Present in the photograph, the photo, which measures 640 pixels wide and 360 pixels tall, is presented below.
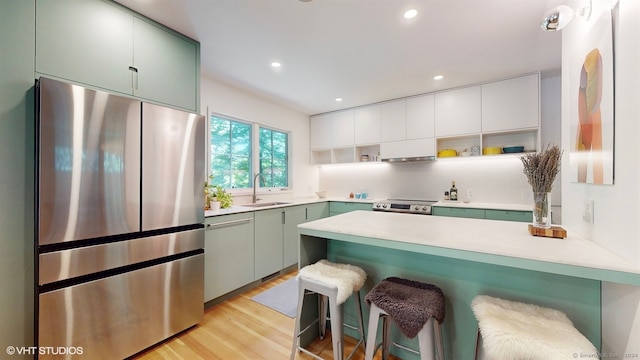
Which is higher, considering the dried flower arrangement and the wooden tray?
the dried flower arrangement

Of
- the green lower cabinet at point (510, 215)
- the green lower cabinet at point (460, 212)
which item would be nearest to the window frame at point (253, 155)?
the green lower cabinet at point (460, 212)

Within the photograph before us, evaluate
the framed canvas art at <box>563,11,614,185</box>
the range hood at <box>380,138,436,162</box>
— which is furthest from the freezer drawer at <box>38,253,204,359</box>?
the range hood at <box>380,138,436,162</box>

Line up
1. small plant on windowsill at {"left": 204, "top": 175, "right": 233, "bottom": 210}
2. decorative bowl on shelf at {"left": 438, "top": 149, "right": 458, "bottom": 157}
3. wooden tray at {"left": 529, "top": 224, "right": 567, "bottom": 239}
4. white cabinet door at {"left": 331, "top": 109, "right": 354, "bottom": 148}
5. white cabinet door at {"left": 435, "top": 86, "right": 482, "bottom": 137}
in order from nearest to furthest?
wooden tray at {"left": 529, "top": 224, "right": 567, "bottom": 239} < small plant on windowsill at {"left": 204, "top": 175, "right": 233, "bottom": 210} < white cabinet door at {"left": 435, "top": 86, "right": 482, "bottom": 137} < decorative bowl on shelf at {"left": 438, "top": 149, "right": 458, "bottom": 157} < white cabinet door at {"left": 331, "top": 109, "right": 354, "bottom": 148}

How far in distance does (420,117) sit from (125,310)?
390cm

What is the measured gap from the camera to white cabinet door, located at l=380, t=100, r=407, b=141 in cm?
372

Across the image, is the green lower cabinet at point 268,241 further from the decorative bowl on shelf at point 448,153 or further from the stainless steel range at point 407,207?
the decorative bowl on shelf at point 448,153

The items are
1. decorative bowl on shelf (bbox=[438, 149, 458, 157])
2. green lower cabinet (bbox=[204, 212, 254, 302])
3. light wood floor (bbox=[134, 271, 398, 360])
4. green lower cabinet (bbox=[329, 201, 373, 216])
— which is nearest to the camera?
light wood floor (bbox=[134, 271, 398, 360])

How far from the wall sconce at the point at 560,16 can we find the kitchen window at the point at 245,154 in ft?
10.4

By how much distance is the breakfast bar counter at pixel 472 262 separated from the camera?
0.97 meters

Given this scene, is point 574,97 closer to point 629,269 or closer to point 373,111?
point 629,269

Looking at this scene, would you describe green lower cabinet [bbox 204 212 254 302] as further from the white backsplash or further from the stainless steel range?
the white backsplash

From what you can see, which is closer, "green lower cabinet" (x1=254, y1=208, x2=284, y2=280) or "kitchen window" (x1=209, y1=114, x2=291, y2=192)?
"green lower cabinet" (x1=254, y1=208, x2=284, y2=280)

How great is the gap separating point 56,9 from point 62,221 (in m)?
1.33

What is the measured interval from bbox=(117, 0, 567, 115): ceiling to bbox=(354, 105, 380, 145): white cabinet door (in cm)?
72
